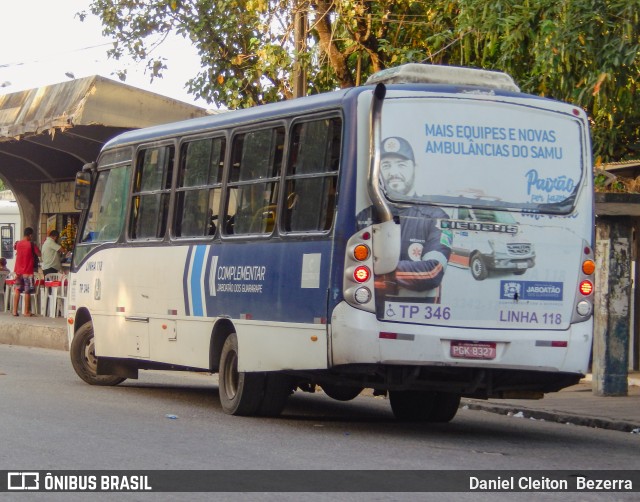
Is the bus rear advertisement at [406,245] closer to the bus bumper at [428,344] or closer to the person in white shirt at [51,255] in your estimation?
the bus bumper at [428,344]

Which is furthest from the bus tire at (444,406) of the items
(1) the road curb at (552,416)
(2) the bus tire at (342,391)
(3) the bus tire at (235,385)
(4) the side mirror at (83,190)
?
(4) the side mirror at (83,190)

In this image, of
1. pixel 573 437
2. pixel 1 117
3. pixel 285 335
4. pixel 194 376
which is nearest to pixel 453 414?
pixel 573 437

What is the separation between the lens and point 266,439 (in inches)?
411

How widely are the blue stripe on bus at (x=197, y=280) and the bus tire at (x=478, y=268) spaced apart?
3150mm

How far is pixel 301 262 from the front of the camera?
1114 cm

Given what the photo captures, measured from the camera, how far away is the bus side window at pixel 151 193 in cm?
1376

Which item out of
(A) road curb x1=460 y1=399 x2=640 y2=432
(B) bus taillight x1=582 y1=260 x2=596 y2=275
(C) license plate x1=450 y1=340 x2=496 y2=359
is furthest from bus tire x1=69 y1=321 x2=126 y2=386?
(B) bus taillight x1=582 y1=260 x2=596 y2=275

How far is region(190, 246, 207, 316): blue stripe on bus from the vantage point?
41.9 feet

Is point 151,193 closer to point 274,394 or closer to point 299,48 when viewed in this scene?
point 274,394

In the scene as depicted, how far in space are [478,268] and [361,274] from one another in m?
0.98

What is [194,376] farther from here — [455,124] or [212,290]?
[455,124]

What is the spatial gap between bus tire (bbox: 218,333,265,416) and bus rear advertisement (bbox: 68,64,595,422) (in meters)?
0.02

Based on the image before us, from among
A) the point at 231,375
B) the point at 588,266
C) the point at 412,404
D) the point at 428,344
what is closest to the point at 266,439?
the point at 428,344

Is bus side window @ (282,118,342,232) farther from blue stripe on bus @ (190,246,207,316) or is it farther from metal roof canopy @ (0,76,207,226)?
metal roof canopy @ (0,76,207,226)
